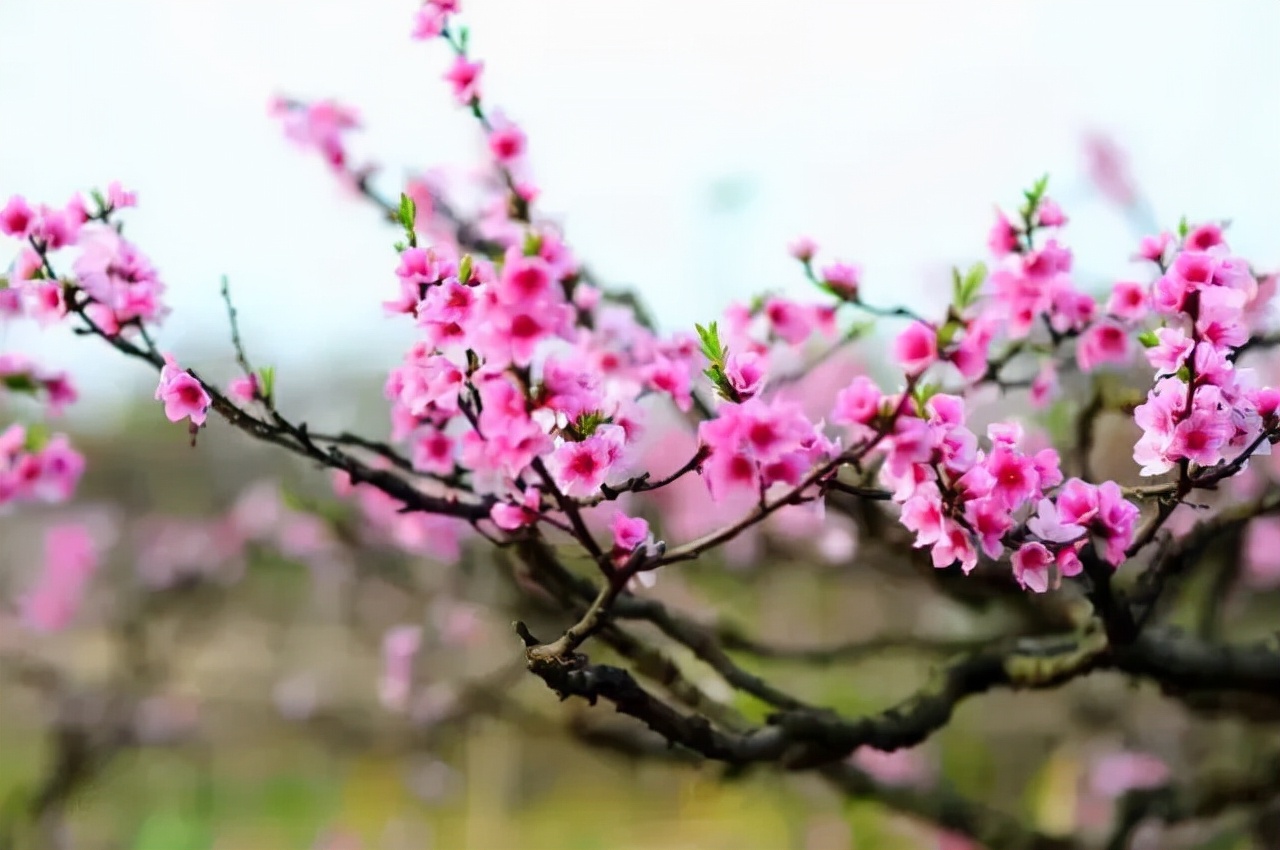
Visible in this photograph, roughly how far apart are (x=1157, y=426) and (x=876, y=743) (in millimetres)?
290

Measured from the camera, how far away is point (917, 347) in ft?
1.52

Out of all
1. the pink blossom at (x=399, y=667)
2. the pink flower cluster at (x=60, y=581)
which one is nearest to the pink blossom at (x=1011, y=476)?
the pink blossom at (x=399, y=667)

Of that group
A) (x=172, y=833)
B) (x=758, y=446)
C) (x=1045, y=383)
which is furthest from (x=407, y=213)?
(x=172, y=833)

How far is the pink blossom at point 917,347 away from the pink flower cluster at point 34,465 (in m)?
0.88

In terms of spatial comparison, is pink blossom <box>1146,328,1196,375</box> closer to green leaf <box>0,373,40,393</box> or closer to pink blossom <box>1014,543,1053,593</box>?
pink blossom <box>1014,543,1053,593</box>

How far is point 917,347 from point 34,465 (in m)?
0.90

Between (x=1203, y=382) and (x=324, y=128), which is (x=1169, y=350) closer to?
(x=1203, y=382)

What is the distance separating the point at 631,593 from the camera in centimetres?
75

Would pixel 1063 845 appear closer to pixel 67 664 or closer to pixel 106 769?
pixel 106 769

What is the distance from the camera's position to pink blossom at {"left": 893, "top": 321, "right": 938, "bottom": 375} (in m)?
0.46

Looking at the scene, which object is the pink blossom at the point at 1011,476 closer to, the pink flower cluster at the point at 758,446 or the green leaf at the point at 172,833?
the pink flower cluster at the point at 758,446

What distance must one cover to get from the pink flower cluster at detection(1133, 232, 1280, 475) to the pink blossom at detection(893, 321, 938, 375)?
17cm

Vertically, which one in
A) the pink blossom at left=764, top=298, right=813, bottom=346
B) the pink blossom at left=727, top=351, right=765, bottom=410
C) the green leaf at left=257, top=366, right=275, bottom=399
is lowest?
the pink blossom at left=727, top=351, right=765, bottom=410

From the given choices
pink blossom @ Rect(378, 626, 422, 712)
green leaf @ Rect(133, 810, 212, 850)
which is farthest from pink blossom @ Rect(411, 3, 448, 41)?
green leaf @ Rect(133, 810, 212, 850)
